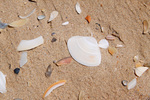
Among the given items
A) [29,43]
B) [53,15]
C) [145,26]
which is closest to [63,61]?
[29,43]

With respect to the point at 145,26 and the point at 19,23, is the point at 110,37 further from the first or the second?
the point at 19,23

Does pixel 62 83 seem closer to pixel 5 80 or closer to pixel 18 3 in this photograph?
pixel 5 80

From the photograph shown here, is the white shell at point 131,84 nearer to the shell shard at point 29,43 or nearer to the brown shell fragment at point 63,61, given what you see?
the brown shell fragment at point 63,61

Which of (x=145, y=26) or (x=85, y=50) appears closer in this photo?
(x=85, y=50)

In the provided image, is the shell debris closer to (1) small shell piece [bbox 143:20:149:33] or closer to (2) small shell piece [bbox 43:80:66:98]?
(2) small shell piece [bbox 43:80:66:98]

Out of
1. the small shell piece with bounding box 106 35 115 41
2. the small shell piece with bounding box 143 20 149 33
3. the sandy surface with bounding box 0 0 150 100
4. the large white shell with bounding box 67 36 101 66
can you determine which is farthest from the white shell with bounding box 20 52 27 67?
the small shell piece with bounding box 143 20 149 33

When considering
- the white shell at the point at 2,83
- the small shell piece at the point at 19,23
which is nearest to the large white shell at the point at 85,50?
the small shell piece at the point at 19,23
